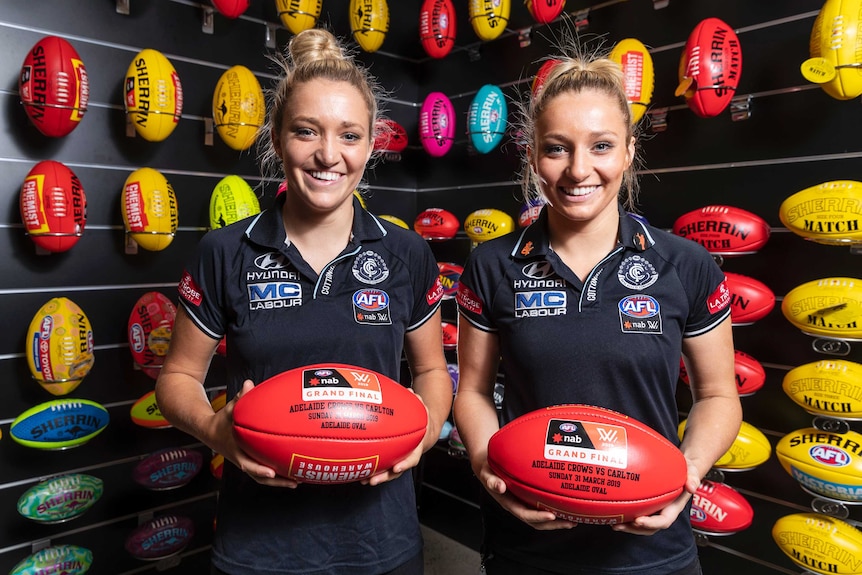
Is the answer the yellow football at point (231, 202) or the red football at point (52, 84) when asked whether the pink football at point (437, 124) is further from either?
the red football at point (52, 84)

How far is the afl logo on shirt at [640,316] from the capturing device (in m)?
1.16

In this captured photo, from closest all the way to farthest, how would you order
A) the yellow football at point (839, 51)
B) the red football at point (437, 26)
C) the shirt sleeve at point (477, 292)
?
the shirt sleeve at point (477, 292) < the yellow football at point (839, 51) < the red football at point (437, 26)

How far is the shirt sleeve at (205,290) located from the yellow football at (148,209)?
1285mm

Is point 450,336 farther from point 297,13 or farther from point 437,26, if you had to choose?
point 297,13

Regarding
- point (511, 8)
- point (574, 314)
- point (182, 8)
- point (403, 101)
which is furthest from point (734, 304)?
point (182, 8)

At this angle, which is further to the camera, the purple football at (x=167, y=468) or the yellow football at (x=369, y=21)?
the yellow football at (x=369, y=21)

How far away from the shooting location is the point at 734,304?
2.00m

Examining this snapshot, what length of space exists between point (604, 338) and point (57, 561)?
2095 mm

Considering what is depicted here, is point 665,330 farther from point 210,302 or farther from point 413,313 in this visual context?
point 210,302

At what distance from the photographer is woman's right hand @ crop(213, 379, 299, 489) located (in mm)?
1058

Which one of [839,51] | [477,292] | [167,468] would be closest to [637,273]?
[477,292]

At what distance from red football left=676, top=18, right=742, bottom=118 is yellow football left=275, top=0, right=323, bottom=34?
1.52 meters

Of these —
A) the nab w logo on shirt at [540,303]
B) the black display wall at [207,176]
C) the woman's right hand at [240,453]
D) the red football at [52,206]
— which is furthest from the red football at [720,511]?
the red football at [52,206]

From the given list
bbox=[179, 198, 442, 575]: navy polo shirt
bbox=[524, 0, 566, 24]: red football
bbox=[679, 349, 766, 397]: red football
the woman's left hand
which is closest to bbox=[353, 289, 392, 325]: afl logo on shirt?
bbox=[179, 198, 442, 575]: navy polo shirt
